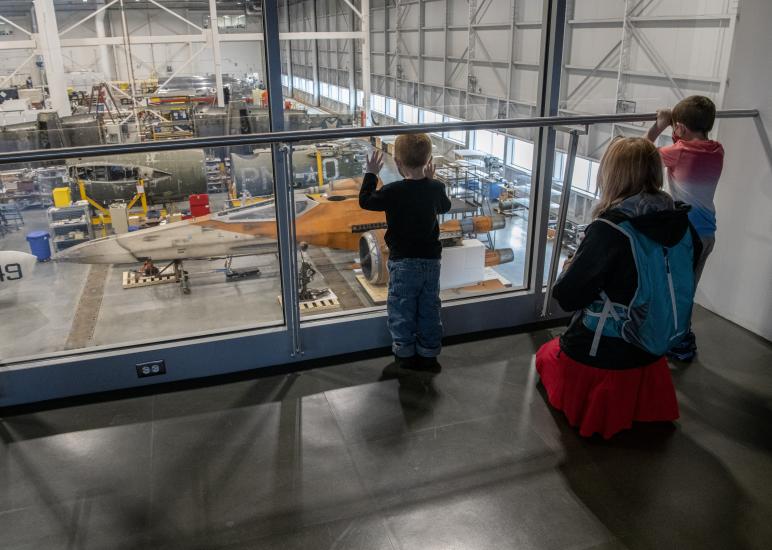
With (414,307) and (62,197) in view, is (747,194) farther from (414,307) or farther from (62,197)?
(62,197)

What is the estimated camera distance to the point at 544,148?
11.1 ft

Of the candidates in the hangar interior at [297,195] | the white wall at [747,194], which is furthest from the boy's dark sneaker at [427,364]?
the white wall at [747,194]

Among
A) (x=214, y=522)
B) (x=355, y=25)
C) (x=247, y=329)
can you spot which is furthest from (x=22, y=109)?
(x=214, y=522)

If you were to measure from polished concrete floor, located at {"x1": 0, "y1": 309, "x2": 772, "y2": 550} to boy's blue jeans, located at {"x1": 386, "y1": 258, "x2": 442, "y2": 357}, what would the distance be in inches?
8.2

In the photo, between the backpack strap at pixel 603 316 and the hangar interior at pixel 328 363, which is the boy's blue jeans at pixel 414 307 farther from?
the backpack strap at pixel 603 316

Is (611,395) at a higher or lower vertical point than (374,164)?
lower

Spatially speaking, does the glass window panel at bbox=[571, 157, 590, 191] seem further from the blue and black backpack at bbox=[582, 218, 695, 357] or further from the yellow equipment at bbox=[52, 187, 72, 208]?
the yellow equipment at bbox=[52, 187, 72, 208]

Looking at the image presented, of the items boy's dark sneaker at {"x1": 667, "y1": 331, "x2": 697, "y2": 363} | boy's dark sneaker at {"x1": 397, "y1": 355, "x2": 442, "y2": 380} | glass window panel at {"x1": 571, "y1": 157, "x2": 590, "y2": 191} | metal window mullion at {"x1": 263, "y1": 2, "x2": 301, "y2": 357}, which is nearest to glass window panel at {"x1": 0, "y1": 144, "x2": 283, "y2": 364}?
metal window mullion at {"x1": 263, "y1": 2, "x2": 301, "y2": 357}

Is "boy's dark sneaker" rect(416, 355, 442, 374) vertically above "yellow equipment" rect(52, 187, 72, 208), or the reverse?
"yellow equipment" rect(52, 187, 72, 208)

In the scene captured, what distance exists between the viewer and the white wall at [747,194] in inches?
132

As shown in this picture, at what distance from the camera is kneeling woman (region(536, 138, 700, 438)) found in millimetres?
2311

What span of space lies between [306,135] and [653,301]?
1764mm

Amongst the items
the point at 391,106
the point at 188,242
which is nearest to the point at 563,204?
the point at 188,242

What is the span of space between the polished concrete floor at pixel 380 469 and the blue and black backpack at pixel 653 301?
552 millimetres
